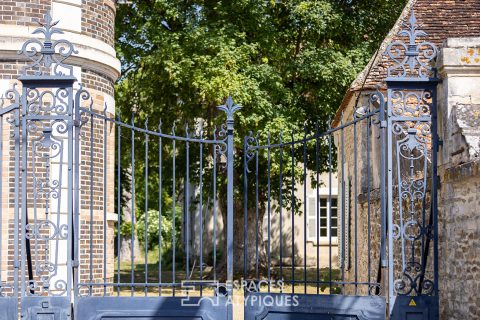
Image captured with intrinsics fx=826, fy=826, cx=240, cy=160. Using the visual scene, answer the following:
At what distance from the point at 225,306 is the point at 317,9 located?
42.3 ft

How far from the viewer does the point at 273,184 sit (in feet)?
67.5

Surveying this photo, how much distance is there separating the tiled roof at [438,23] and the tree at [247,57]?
157 inches

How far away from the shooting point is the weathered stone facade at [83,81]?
35.6ft

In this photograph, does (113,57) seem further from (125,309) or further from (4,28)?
(125,309)

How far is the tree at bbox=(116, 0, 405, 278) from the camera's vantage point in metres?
18.4

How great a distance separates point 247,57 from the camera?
18.7m

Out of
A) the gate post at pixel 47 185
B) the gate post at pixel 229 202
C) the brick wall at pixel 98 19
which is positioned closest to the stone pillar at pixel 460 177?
the gate post at pixel 229 202

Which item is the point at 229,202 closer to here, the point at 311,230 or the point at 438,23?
the point at 438,23

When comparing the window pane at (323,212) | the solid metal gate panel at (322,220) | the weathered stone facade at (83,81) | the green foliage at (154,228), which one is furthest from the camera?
the green foliage at (154,228)

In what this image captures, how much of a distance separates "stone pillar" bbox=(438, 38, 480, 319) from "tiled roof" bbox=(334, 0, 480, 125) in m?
5.53

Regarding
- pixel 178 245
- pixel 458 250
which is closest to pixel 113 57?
pixel 458 250

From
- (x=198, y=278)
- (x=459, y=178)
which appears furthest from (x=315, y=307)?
(x=198, y=278)

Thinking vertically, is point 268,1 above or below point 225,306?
above

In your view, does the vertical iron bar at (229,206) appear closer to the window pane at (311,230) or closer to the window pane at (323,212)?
the window pane at (311,230)
